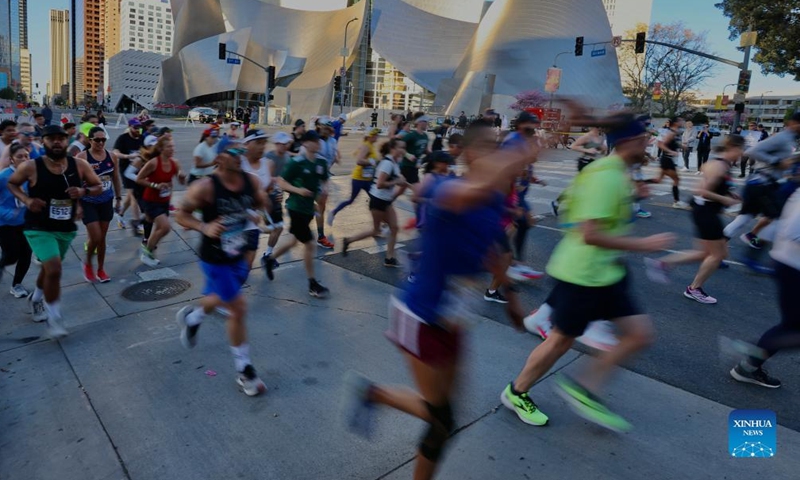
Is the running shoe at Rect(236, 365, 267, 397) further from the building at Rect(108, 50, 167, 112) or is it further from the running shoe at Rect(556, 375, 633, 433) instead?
the building at Rect(108, 50, 167, 112)

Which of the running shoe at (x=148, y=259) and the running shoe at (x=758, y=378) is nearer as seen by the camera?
the running shoe at (x=758, y=378)

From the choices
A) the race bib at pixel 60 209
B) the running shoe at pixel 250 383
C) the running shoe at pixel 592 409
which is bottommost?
the running shoe at pixel 250 383

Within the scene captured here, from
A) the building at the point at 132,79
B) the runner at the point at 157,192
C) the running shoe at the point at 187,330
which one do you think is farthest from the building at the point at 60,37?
the running shoe at the point at 187,330

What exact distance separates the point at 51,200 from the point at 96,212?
128 centimetres

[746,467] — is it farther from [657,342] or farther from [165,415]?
[165,415]

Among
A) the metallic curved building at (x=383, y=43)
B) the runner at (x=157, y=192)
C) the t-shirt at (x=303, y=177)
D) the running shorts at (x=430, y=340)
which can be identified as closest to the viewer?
the running shorts at (x=430, y=340)

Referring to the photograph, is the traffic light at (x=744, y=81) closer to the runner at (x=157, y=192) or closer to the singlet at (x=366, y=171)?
the singlet at (x=366, y=171)

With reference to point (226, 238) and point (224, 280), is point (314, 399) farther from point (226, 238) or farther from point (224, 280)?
point (226, 238)

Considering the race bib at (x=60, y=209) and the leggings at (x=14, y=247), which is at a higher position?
the race bib at (x=60, y=209)

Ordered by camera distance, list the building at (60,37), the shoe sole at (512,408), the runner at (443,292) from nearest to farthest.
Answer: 1. the runner at (443,292)
2. the shoe sole at (512,408)
3. the building at (60,37)

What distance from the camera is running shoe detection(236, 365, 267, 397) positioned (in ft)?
11.5

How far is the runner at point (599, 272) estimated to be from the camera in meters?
2.77

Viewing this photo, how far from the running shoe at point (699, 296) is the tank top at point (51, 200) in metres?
6.41

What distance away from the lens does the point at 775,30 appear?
26.5m
